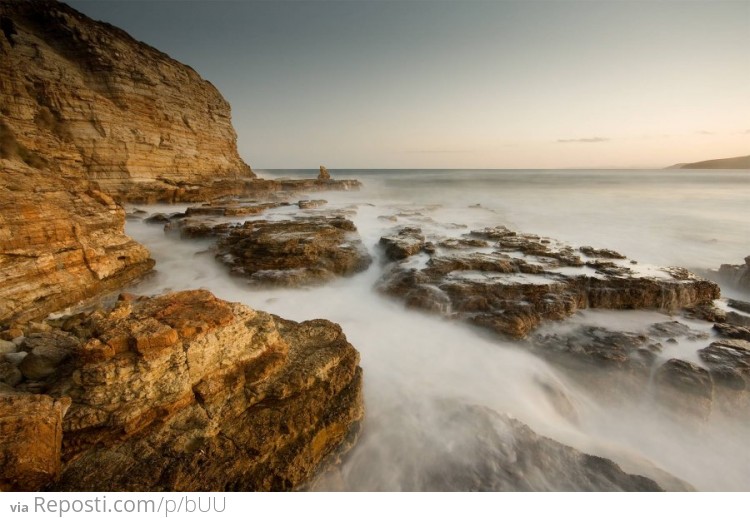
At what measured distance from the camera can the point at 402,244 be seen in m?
9.03

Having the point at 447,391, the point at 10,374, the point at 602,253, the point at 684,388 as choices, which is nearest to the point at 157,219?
the point at 10,374

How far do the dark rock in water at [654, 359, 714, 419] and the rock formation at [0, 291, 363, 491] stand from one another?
4.53 meters

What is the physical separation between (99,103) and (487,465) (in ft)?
71.1

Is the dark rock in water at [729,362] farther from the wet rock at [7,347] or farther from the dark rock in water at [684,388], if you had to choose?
the wet rock at [7,347]

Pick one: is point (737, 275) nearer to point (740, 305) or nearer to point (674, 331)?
point (740, 305)

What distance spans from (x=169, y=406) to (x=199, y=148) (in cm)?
2448

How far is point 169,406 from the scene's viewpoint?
268cm

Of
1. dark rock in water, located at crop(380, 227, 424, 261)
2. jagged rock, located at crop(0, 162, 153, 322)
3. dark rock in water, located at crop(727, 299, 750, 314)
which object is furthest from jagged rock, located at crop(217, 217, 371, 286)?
dark rock in water, located at crop(727, 299, 750, 314)

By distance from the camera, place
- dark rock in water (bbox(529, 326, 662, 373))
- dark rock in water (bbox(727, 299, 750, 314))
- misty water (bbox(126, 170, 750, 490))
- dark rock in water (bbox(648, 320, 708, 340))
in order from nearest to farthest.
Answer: misty water (bbox(126, 170, 750, 490))
dark rock in water (bbox(529, 326, 662, 373))
dark rock in water (bbox(648, 320, 708, 340))
dark rock in water (bbox(727, 299, 750, 314))

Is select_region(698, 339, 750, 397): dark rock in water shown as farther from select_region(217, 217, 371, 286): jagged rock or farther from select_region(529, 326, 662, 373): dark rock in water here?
select_region(217, 217, 371, 286): jagged rock

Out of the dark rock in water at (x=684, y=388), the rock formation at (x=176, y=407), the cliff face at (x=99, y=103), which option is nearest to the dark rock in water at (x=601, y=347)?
the dark rock in water at (x=684, y=388)

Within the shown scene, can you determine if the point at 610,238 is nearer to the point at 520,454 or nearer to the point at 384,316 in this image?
the point at 384,316

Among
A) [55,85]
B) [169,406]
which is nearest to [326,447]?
[169,406]

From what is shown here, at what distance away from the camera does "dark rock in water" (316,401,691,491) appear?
321 cm
